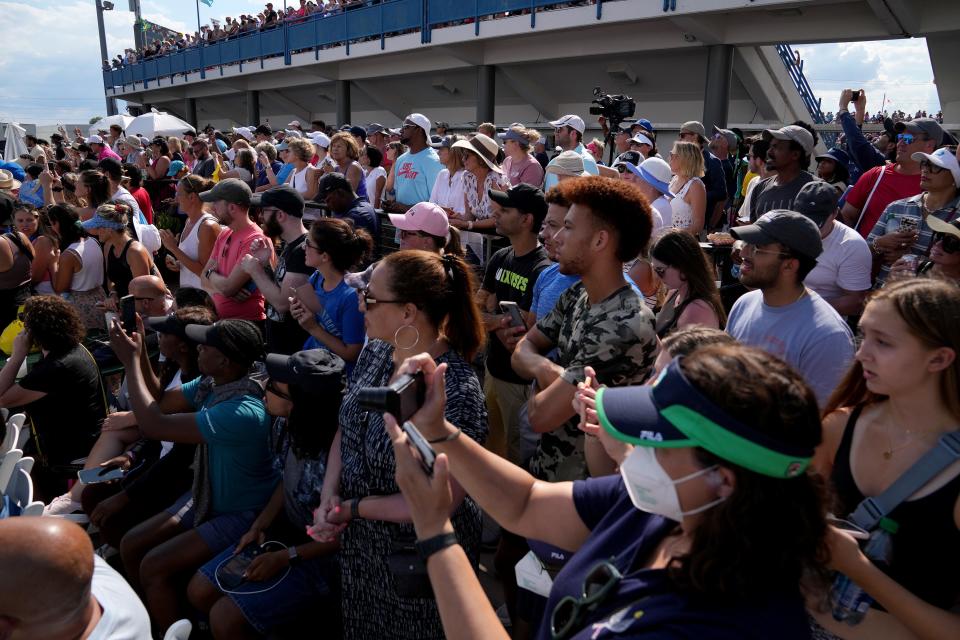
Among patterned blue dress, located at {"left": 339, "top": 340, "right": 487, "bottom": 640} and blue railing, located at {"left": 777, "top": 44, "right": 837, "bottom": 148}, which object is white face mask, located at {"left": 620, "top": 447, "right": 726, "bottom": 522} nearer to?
patterned blue dress, located at {"left": 339, "top": 340, "right": 487, "bottom": 640}

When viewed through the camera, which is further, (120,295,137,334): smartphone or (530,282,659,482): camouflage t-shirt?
(120,295,137,334): smartphone

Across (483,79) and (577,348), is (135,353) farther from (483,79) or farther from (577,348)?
(483,79)

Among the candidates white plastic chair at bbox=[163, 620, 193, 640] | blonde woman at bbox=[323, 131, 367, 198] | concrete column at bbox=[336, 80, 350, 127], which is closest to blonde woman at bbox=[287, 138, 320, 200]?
blonde woman at bbox=[323, 131, 367, 198]

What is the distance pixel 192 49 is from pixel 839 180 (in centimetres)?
3290

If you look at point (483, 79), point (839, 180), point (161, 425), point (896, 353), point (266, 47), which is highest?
point (266, 47)

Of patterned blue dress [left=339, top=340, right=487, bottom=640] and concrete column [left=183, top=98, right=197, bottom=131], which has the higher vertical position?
concrete column [left=183, top=98, right=197, bottom=131]

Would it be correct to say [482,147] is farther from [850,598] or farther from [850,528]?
[850,598]

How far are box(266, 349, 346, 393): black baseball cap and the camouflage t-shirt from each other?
0.92 m

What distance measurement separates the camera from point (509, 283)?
3971 mm

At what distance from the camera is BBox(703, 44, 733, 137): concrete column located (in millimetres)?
14117

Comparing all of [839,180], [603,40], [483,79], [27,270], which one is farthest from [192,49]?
[839,180]

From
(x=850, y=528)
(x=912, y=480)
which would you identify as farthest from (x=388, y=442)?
(x=912, y=480)

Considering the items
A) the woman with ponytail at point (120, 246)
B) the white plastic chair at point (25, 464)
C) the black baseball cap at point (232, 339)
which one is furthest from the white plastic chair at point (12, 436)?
the woman with ponytail at point (120, 246)

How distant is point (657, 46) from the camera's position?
15.2 metres
